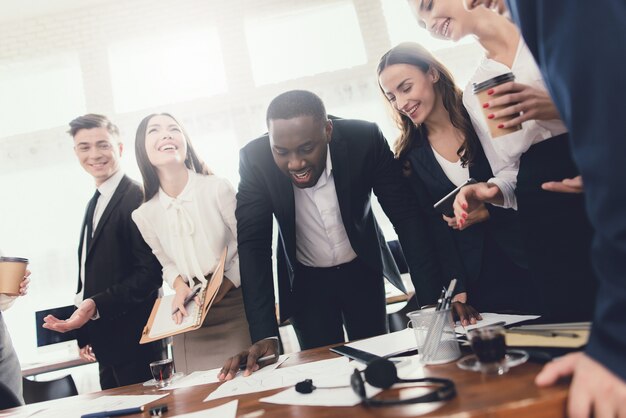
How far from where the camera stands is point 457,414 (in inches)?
24.8

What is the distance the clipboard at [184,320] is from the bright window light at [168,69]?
408cm

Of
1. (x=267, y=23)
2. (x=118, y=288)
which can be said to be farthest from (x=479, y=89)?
(x=267, y=23)

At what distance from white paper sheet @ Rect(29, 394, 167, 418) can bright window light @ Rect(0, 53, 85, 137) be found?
15.5 ft

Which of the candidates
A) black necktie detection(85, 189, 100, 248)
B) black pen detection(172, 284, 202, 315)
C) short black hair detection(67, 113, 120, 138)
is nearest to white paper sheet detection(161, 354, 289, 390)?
black pen detection(172, 284, 202, 315)

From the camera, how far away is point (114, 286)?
2041 mm

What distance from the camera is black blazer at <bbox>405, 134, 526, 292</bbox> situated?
159cm

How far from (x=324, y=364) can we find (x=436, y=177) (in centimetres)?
88

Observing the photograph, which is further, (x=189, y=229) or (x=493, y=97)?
(x=189, y=229)

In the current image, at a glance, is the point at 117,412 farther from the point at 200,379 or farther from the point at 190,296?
the point at 190,296

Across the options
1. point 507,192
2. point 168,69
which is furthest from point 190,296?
point 168,69

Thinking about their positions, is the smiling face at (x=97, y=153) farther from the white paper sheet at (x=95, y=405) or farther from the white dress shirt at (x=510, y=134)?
the white dress shirt at (x=510, y=134)

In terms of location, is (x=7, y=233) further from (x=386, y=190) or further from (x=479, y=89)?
(x=479, y=89)

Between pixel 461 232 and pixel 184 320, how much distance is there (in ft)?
3.42

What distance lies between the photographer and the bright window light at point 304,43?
5.41 metres
